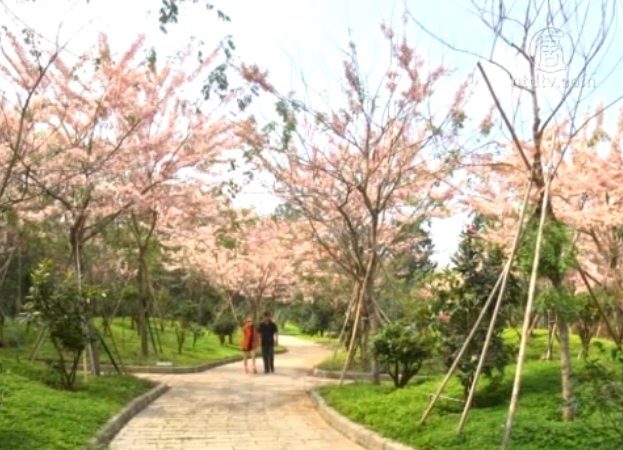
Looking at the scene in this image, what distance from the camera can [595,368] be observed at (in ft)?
20.7

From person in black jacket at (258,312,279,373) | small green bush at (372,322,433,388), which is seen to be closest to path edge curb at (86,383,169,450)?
small green bush at (372,322,433,388)

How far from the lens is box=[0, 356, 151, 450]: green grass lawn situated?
7.68 metres

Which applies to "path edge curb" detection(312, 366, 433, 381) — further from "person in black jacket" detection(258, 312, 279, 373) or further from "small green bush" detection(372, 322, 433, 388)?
"small green bush" detection(372, 322, 433, 388)

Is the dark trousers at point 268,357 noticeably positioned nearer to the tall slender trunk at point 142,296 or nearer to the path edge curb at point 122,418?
the tall slender trunk at point 142,296

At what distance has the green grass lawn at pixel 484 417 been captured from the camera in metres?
7.05

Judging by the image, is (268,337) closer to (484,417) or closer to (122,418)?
(122,418)

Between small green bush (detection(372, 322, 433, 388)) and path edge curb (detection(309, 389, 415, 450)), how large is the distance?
122 cm

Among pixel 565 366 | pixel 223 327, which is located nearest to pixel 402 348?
pixel 565 366

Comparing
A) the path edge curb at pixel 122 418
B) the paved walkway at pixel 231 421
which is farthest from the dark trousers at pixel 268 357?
the path edge curb at pixel 122 418

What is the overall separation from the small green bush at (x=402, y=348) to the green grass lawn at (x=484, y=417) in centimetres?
38

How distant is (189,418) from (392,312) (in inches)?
679

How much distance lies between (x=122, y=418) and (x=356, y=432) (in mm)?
3306

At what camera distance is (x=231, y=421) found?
420 inches

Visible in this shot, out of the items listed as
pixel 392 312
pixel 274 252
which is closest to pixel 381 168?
pixel 392 312
